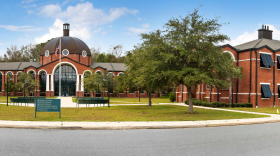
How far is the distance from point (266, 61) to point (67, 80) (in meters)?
46.4

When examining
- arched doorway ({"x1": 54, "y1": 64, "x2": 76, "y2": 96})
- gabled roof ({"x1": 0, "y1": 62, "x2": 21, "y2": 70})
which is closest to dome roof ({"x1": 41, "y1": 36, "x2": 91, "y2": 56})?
arched doorway ({"x1": 54, "y1": 64, "x2": 76, "y2": 96})

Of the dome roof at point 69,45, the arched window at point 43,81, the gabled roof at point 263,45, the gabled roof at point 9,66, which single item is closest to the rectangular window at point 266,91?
the gabled roof at point 263,45

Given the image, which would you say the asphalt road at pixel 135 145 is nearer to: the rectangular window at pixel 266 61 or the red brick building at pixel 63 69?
the rectangular window at pixel 266 61

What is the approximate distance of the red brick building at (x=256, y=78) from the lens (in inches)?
1230

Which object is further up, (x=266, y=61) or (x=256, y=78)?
(x=266, y=61)

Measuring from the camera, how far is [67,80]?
63.1 metres

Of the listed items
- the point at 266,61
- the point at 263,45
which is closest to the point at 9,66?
the point at 263,45

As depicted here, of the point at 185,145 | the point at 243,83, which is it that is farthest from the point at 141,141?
the point at 243,83

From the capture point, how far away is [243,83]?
32250mm

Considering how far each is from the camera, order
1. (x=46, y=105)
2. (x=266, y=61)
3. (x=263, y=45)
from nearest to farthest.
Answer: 1. (x=46, y=105)
2. (x=266, y=61)
3. (x=263, y=45)

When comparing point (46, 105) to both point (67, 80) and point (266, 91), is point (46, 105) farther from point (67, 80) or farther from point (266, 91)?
point (67, 80)

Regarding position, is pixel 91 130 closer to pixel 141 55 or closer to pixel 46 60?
pixel 141 55

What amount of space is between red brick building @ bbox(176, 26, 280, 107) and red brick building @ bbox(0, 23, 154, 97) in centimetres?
3538

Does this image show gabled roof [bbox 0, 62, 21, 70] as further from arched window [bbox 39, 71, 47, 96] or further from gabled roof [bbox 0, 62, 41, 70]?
arched window [bbox 39, 71, 47, 96]
